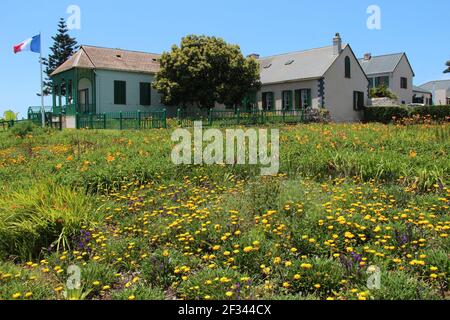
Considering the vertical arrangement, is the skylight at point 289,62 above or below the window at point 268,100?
above

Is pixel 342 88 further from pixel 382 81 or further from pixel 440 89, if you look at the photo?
pixel 440 89

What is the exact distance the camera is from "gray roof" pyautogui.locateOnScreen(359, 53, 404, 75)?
45138 mm

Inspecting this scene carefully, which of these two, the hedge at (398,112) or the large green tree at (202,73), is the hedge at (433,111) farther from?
the large green tree at (202,73)

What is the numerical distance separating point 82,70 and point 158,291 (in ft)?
87.0

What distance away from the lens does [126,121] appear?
22.2 metres

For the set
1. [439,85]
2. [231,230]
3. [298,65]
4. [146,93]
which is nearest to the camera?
[231,230]

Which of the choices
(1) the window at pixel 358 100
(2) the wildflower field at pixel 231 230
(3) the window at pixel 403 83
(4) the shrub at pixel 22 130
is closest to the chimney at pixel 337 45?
(1) the window at pixel 358 100

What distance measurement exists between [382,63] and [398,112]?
16.1 m

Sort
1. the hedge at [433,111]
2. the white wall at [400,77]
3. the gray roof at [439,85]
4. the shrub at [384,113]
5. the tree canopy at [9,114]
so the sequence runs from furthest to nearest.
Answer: the gray roof at [439,85], the white wall at [400,77], the tree canopy at [9,114], the shrub at [384,113], the hedge at [433,111]

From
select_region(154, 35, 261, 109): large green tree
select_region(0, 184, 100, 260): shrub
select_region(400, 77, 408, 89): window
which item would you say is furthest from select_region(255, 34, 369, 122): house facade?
select_region(0, 184, 100, 260): shrub

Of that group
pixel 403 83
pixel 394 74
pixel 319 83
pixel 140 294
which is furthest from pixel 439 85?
pixel 140 294

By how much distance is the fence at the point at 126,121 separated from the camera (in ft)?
71.8

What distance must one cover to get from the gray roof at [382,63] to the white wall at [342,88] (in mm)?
11272

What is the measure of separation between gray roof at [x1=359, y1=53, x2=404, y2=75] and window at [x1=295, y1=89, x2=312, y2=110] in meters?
17.2
